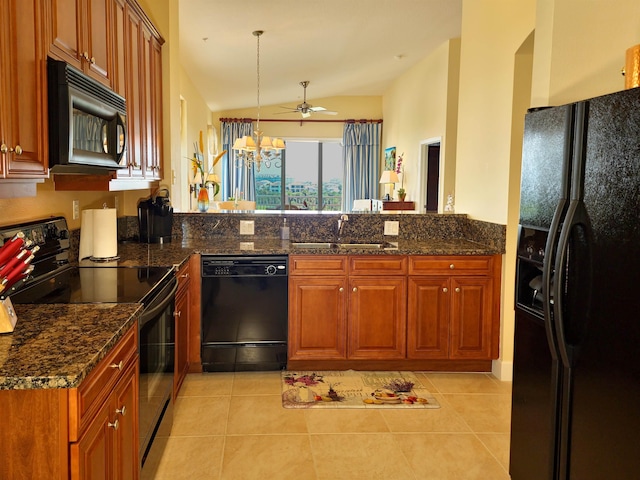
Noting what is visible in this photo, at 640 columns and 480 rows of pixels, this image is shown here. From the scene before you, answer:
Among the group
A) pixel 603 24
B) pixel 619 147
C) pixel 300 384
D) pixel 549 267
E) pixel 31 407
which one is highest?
pixel 603 24

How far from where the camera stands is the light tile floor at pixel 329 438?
2.53 metres

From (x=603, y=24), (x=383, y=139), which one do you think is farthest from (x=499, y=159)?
(x=383, y=139)

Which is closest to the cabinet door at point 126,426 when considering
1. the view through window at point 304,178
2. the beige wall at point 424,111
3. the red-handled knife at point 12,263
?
the red-handled knife at point 12,263

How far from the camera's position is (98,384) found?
151 centimetres

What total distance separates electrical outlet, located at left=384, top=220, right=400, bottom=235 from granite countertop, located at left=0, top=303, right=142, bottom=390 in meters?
2.51

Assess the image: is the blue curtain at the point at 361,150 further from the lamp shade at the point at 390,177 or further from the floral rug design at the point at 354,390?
the floral rug design at the point at 354,390

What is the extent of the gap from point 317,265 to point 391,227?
0.84 meters

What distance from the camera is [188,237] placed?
161 inches

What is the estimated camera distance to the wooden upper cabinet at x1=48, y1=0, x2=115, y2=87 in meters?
1.94

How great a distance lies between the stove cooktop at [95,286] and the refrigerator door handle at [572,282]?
1424 mm

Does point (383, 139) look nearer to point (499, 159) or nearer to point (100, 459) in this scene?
point (499, 159)

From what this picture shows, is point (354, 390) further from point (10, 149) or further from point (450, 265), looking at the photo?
Answer: point (10, 149)

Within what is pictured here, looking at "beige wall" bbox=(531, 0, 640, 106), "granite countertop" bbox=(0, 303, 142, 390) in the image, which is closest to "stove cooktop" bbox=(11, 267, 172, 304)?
"granite countertop" bbox=(0, 303, 142, 390)

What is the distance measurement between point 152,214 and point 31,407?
252 cm
